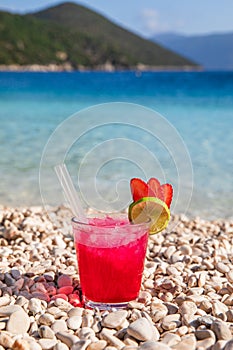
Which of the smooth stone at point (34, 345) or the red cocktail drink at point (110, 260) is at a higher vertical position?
the red cocktail drink at point (110, 260)

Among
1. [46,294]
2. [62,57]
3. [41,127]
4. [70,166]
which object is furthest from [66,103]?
[62,57]

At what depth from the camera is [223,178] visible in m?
6.80

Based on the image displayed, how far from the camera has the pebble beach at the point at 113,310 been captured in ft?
6.77

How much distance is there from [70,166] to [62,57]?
241ft

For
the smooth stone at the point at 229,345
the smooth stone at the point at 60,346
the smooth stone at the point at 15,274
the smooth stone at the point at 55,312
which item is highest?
the smooth stone at the point at 229,345

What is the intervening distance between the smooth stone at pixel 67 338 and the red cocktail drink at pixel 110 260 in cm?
37

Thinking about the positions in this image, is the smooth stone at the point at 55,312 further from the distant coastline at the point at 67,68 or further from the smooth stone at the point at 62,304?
the distant coastline at the point at 67,68

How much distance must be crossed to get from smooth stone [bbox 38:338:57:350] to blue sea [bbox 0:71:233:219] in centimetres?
84

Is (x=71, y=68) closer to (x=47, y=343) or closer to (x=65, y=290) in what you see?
(x=65, y=290)

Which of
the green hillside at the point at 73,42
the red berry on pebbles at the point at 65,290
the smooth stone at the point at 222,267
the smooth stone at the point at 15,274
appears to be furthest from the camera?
the green hillside at the point at 73,42

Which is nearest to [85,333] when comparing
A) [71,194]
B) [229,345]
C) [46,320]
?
[46,320]

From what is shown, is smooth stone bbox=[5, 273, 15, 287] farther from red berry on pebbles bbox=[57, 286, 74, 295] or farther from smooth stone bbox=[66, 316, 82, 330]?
smooth stone bbox=[66, 316, 82, 330]

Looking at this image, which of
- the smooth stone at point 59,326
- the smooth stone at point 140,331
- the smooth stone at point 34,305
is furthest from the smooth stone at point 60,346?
the smooth stone at point 34,305

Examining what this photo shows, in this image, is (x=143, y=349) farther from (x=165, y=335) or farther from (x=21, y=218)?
(x=21, y=218)
